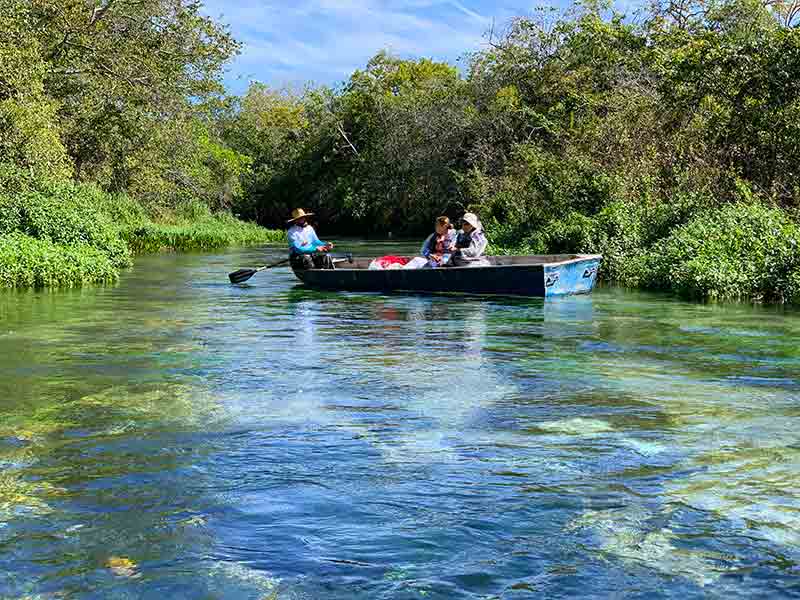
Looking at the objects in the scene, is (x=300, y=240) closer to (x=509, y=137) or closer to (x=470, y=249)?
(x=470, y=249)

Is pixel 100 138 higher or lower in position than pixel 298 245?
higher

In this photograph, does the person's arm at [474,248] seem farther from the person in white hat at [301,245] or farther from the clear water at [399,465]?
the clear water at [399,465]

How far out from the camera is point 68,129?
3256 centimetres

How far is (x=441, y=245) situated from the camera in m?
17.6

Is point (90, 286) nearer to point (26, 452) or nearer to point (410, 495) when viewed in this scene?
point (26, 452)

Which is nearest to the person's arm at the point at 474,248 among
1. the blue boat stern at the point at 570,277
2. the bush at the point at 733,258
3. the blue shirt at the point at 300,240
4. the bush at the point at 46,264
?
the blue boat stern at the point at 570,277

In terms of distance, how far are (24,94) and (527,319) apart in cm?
1354

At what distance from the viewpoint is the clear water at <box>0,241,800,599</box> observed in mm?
4219

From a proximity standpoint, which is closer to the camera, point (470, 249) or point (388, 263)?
point (470, 249)

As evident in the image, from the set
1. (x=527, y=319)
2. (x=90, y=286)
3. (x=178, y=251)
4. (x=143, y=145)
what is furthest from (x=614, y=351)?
(x=143, y=145)

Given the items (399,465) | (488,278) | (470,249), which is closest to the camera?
(399,465)

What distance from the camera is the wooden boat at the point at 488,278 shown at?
15375mm

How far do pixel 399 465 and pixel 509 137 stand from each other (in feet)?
116

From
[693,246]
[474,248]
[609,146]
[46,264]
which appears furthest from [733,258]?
[46,264]
